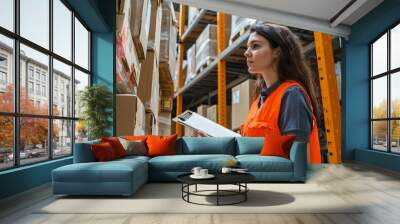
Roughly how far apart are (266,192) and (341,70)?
426 centimetres

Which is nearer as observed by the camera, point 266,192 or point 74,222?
point 74,222

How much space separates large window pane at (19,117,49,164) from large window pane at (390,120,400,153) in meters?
5.22

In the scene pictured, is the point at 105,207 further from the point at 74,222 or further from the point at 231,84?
the point at 231,84

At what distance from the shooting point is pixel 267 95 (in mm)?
6406

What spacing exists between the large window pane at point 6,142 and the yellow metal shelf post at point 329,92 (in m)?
4.92

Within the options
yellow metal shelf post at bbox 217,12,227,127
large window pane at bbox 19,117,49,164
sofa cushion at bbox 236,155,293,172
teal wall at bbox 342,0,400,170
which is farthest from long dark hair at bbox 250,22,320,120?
large window pane at bbox 19,117,49,164

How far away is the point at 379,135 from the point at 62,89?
5.38 meters

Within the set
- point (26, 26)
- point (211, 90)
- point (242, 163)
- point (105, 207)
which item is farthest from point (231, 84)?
point (105, 207)

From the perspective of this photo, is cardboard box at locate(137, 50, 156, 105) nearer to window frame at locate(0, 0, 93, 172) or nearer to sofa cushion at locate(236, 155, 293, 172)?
window frame at locate(0, 0, 93, 172)

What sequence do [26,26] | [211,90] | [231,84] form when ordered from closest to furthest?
[26,26] → [231,84] → [211,90]

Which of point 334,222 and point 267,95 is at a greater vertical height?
point 267,95

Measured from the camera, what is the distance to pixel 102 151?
12.5ft

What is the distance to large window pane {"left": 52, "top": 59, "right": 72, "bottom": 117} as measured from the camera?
14.9 ft

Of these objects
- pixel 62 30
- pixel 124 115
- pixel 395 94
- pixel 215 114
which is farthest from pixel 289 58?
pixel 215 114
